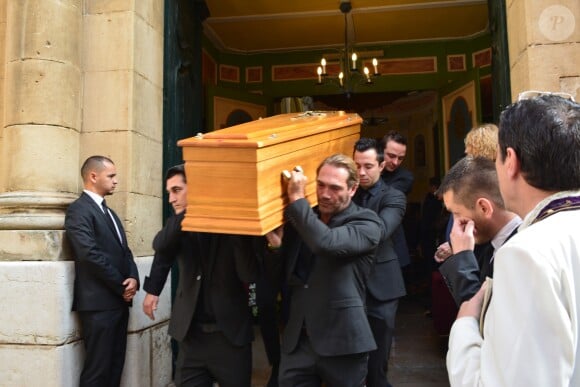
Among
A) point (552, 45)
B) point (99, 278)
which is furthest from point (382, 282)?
point (552, 45)

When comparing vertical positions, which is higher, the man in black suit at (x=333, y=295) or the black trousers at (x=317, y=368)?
the man in black suit at (x=333, y=295)

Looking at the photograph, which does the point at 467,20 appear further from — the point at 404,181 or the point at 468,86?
the point at 404,181

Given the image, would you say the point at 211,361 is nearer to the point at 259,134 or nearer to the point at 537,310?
the point at 259,134

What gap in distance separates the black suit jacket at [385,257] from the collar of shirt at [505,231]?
1390 millimetres

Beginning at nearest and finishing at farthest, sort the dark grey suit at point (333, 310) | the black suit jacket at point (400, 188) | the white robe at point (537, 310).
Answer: the white robe at point (537, 310) < the dark grey suit at point (333, 310) < the black suit jacket at point (400, 188)

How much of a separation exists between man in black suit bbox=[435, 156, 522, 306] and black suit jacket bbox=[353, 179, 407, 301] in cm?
135

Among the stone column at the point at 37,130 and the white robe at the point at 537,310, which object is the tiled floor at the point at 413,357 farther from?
the white robe at the point at 537,310

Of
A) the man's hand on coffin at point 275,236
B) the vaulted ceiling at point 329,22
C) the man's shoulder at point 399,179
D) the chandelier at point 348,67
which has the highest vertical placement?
the vaulted ceiling at point 329,22

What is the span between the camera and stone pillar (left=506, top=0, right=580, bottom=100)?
10.9ft

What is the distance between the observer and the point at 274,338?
3.94 m

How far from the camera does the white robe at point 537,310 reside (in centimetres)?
89

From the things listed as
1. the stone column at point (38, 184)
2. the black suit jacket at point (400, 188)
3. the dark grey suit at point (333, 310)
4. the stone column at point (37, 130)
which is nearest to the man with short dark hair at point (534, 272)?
the dark grey suit at point (333, 310)

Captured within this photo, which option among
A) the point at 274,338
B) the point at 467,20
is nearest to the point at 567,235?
the point at 274,338

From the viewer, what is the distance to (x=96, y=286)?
10.8 ft
